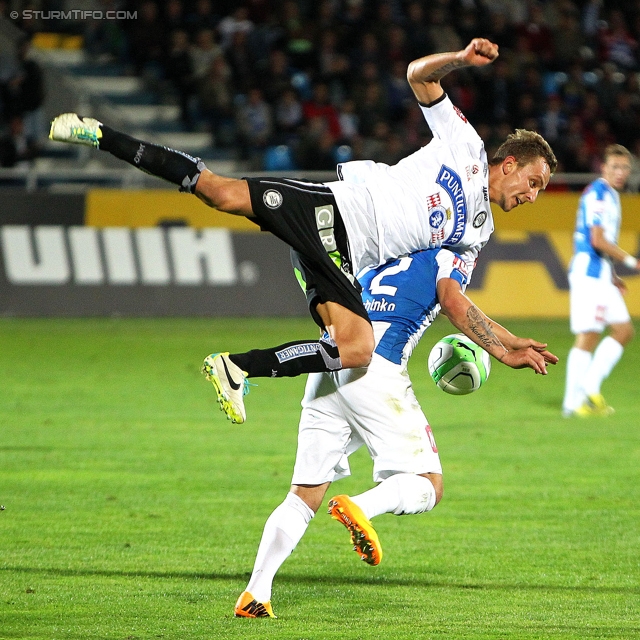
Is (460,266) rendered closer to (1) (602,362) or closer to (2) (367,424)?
(2) (367,424)

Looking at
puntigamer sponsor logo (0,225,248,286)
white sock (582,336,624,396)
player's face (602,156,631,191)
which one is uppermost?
player's face (602,156,631,191)

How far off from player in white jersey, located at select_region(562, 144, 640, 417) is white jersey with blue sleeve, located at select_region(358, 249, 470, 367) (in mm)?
6169

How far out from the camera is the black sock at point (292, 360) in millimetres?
5246

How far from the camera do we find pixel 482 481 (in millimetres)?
8781

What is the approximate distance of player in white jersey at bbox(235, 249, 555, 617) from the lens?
17.4 feet

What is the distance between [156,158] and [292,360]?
1.13 meters

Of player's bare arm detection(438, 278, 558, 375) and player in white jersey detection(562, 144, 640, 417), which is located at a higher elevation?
player's bare arm detection(438, 278, 558, 375)

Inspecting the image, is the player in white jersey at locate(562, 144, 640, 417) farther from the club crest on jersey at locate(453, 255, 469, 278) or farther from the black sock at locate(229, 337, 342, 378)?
the black sock at locate(229, 337, 342, 378)

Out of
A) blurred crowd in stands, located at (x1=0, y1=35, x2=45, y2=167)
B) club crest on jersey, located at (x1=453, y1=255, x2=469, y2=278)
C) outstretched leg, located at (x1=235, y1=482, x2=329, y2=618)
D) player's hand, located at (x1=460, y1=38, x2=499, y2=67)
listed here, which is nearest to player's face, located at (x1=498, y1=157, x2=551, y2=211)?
club crest on jersey, located at (x1=453, y1=255, x2=469, y2=278)

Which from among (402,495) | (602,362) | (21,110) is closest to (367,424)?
(402,495)

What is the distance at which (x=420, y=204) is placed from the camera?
18.2 ft

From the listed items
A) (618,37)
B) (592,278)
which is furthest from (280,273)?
(618,37)

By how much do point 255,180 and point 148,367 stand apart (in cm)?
911

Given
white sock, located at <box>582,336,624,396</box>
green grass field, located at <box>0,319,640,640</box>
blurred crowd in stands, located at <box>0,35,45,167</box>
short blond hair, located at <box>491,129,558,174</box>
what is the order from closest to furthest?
green grass field, located at <box>0,319,640,640</box> → short blond hair, located at <box>491,129,558,174</box> → white sock, located at <box>582,336,624,396</box> → blurred crowd in stands, located at <box>0,35,45,167</box>
